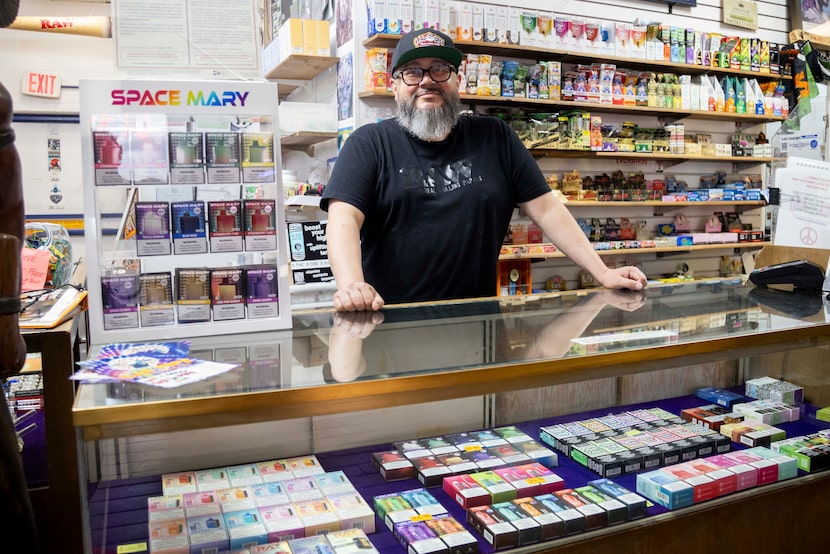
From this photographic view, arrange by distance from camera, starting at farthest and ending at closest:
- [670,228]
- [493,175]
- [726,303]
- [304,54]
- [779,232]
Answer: [670,228]
[304,54]
[493,175]
[779,232]
[726,303]

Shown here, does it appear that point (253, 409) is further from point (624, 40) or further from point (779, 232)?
point (624, 40)

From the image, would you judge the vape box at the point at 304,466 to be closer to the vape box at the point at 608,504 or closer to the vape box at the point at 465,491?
the vape box at the point at 465,491

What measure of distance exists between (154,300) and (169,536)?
0.48 m

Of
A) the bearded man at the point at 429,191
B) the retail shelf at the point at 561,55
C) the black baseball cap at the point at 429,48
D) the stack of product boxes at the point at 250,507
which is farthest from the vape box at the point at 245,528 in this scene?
the retail shelf at the point at 561,55

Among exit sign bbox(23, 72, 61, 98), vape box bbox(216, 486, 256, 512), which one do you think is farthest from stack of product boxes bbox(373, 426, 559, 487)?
exit sign bbox(23, 72, 61, 98)

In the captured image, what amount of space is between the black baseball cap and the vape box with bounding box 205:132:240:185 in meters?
1.11

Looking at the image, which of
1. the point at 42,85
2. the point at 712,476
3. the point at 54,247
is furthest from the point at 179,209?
the point at 42,85

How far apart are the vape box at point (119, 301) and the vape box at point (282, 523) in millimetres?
489

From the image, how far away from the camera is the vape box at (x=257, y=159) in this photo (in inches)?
58.4

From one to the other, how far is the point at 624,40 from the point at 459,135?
3.65 metres

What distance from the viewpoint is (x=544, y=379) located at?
3.98 ft

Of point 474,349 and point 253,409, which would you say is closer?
point 253,409

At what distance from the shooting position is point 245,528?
1.31m

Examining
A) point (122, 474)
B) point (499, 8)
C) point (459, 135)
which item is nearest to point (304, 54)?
point (499, 8)
